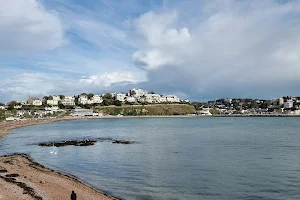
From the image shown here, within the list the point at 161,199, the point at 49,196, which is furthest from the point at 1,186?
the point at 161,199

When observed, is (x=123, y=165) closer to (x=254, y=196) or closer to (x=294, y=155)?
(x=254, y=196)

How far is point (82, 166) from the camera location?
108 ft

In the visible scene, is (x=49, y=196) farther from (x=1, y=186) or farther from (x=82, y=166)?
(x=82, y=166)

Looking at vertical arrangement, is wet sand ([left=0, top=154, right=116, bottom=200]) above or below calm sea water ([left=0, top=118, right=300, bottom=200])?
above

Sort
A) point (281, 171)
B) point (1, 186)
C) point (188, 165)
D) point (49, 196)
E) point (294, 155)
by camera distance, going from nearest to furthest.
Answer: point (49, 196)
point (1, 186)
point (281, 171)
point (188, 165)
point (294, 155)

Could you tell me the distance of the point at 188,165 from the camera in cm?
3200

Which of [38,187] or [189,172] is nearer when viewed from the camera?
[38,187]

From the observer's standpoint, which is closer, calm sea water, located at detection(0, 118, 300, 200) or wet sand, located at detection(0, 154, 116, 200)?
wet sand, located at detection(0, 154, 116, 200)

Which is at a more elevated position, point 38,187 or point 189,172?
point 38,187

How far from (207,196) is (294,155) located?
21.2 m

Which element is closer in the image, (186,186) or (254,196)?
(254,196)

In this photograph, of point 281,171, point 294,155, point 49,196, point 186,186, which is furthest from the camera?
point 294,155

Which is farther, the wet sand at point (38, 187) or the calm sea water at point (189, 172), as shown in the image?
the calm sea water at point (189, 172)

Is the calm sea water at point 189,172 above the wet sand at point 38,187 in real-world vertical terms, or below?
below
